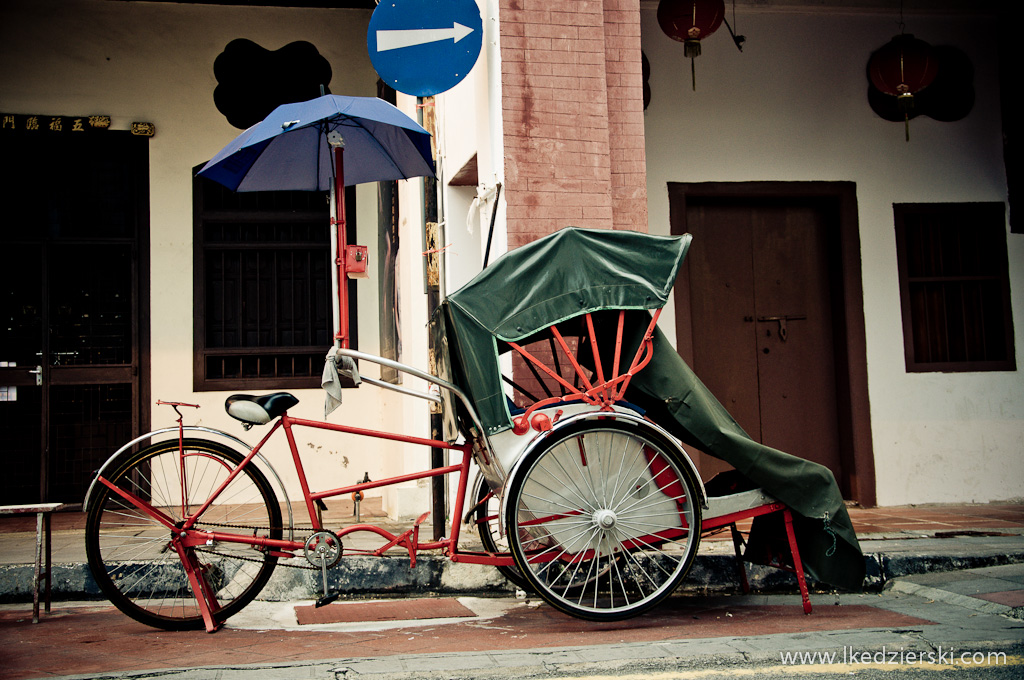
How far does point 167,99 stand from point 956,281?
7786mm

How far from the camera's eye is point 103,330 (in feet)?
28.3

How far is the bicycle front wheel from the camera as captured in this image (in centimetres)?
414

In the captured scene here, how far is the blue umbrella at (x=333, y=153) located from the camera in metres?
4.32

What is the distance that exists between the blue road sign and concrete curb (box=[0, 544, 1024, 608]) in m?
2.89

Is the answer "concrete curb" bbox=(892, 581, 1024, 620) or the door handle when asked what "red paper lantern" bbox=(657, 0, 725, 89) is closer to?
the door handle

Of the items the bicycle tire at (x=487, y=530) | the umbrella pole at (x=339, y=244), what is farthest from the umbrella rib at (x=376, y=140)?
the bicycle tire at (x=487, y=530)

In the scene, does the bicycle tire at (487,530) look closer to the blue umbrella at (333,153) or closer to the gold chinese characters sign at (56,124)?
the blue umbrella at (333,153)

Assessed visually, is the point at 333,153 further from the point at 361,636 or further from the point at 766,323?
the point at 766,323

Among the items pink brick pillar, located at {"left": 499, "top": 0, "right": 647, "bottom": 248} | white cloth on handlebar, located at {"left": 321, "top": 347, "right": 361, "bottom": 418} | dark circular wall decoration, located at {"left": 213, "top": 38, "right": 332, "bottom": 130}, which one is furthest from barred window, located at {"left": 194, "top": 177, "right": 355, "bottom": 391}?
white cloth on handlebar, located at {"left": 321, "top": 347, "right": 361, "bottom": 418}

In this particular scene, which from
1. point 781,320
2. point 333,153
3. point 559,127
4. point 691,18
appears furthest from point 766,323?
point 333,153

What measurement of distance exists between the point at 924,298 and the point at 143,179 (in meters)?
7.57

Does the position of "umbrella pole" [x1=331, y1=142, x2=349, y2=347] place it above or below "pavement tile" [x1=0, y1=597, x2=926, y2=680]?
above

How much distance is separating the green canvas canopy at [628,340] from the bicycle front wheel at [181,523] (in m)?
1.11

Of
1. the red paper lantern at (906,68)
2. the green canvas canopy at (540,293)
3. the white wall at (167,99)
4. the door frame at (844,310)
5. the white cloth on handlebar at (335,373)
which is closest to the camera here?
the green canvas canopy at (540,293)
